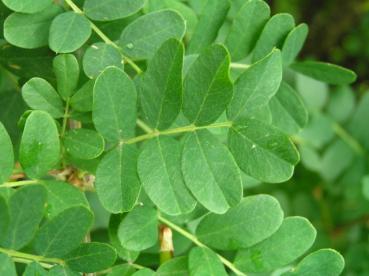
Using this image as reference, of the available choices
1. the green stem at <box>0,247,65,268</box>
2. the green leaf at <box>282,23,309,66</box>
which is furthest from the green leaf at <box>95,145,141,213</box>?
the green leaf at <box>282,23,309,66</box>

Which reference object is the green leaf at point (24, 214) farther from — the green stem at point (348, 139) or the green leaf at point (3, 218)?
the green stem at point (348, 139)

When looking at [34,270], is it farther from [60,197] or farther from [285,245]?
[285,245]

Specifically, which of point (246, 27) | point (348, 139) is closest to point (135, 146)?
point (246, 27)

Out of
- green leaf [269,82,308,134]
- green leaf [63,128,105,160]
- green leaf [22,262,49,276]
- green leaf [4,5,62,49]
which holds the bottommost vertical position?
green leaf [22,262,49,276]

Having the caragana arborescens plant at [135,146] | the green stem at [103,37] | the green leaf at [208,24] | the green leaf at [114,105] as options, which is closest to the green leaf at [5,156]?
the caragana arborescens plant at [135,146]

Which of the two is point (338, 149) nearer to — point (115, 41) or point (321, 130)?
point (321, 130)

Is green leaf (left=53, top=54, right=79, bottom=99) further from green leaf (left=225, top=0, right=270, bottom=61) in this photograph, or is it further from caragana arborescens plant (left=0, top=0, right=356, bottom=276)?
green leaf (left=225, top=0, right=270, bottom=61)

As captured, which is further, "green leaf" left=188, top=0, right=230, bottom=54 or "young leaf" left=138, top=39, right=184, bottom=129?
"green leaf" left=188, top=0, right=230, bottom=54
